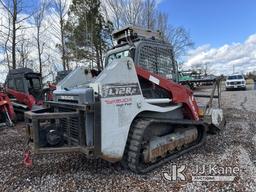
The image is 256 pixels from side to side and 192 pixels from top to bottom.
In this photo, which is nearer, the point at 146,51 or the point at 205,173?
the point at 205,173

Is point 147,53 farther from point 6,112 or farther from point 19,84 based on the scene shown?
point 19,84

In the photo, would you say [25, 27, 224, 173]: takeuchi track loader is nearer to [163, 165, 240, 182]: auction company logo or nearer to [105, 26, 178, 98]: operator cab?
[105, 26, 178, 98]: operator cab

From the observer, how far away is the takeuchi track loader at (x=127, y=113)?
366 cm

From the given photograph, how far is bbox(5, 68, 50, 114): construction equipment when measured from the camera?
1087cm

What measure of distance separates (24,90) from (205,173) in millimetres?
9196

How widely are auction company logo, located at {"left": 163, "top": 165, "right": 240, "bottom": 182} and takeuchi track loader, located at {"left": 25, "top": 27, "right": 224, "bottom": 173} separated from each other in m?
0.32

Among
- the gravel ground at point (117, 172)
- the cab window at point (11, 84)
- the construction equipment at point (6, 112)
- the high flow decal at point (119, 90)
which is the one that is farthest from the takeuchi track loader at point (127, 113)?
the cab window at point (11, 84)

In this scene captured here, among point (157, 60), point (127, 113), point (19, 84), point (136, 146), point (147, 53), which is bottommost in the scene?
point (136, 146)

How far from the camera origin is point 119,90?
376 centimetres

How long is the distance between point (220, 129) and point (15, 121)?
785 centimetres

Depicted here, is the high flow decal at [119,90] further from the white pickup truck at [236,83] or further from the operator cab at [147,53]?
the white pickup truck at [236,83]

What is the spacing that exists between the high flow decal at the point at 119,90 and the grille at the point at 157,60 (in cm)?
77

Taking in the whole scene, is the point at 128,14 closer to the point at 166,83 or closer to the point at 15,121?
the point at 15,121

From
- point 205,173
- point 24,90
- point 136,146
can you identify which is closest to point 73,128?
point 136,146
